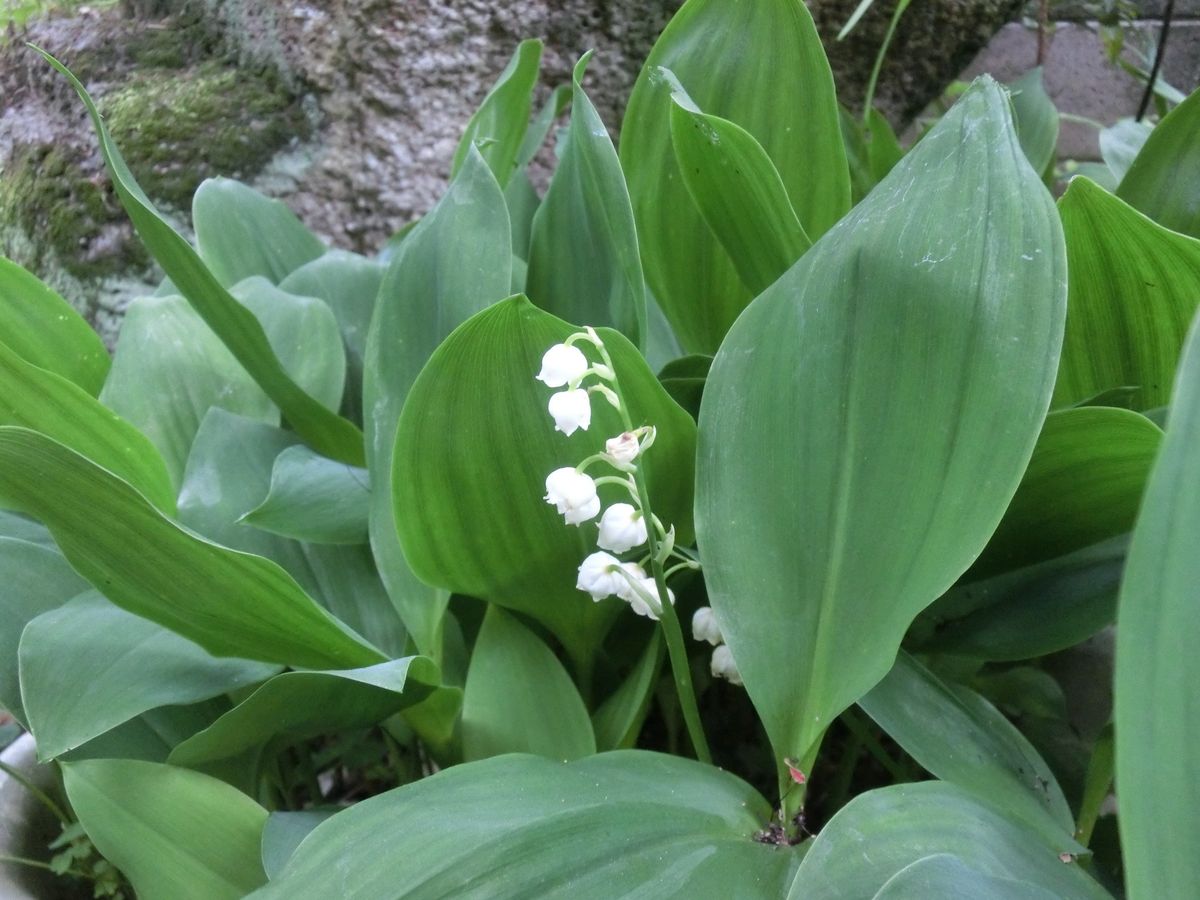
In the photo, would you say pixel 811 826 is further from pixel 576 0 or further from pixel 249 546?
pixel 576 0

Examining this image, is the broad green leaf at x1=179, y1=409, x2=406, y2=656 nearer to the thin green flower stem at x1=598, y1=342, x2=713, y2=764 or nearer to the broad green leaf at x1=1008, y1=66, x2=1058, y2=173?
the thin green flower stem at x1=598, y1=342, x2=713, y2=764

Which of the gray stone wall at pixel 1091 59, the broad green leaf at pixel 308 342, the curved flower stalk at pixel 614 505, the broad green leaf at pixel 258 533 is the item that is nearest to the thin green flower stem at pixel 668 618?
the curved flower stalk at pixel 614 505

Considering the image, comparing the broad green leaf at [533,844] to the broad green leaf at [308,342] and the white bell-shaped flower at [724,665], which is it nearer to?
the white bell-shaped flower at [724,665]

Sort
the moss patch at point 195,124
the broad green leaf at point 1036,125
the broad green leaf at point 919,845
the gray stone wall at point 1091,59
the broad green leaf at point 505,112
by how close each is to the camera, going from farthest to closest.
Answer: the gray stone wall at point 1091,59, the moss patch at point 195,124, the broad green leaf at point 1036,125, the broad green leaf at point 505,112, the broad green leaf at point 919,845

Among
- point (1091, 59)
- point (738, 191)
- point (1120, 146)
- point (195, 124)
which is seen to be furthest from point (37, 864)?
point (1091, 59)

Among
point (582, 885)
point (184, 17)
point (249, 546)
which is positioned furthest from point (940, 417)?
point (184, 17)

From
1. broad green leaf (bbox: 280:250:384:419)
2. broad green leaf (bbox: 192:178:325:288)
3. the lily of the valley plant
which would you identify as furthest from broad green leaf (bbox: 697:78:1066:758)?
broad green leaf (bbox: 192:178:325:288)
